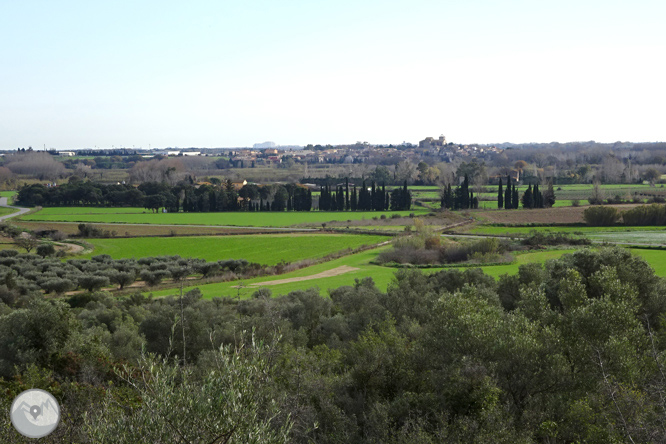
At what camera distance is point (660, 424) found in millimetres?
10641

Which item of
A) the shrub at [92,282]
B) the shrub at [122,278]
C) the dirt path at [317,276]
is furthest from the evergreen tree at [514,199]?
the shrub at [92,282]

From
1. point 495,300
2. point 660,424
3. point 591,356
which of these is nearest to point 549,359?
point 591,356

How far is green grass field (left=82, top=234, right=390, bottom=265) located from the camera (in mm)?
A: 51219

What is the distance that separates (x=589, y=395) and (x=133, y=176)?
131790 mm

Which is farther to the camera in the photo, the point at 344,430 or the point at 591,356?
the point at 591,356

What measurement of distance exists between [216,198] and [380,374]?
76.1m

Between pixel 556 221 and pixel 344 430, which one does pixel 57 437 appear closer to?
pixel 344 430

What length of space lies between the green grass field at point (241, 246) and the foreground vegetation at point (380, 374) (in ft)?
86.8

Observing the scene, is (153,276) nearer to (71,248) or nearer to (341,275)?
(341,275)

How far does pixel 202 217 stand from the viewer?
7931 cm

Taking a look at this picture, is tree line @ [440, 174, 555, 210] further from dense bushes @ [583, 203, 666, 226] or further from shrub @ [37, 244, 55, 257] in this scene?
shrub @ [37, 244, 55, 257]

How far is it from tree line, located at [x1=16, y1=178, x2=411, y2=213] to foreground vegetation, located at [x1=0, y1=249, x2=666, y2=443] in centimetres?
6153

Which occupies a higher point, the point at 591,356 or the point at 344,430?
the point at 591,356

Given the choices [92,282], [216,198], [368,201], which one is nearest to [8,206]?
[216,198]
